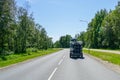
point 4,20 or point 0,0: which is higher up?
point 0,0

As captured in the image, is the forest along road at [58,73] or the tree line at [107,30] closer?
the forest along road at [58,73]

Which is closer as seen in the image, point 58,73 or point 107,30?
point 58,73

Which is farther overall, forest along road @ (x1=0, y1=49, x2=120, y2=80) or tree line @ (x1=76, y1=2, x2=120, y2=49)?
tree line @ (x1=76, y1=2, x2=120, y2=49)

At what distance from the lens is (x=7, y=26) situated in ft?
190

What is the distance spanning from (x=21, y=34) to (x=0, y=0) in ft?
68.8

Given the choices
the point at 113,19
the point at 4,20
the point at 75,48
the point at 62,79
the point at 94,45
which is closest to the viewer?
the point at 62,79

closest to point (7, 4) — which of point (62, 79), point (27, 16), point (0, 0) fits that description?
point (0, 0)

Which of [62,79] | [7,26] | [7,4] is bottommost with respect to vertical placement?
[62,79]

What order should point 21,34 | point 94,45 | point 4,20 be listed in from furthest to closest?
point 94,45 → point 21,34 → point 4,20

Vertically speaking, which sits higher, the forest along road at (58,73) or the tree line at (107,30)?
the tree line at (107,30)

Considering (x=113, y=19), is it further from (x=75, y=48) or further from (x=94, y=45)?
(x=75, y=48)

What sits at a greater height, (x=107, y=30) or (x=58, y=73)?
(x=107, y=30)

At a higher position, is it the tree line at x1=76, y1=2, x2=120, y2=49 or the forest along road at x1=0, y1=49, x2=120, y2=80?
the tree line at x1=76, y1=2, x2=120, y2=49

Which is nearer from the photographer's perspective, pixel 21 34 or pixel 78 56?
pixel 78 56
